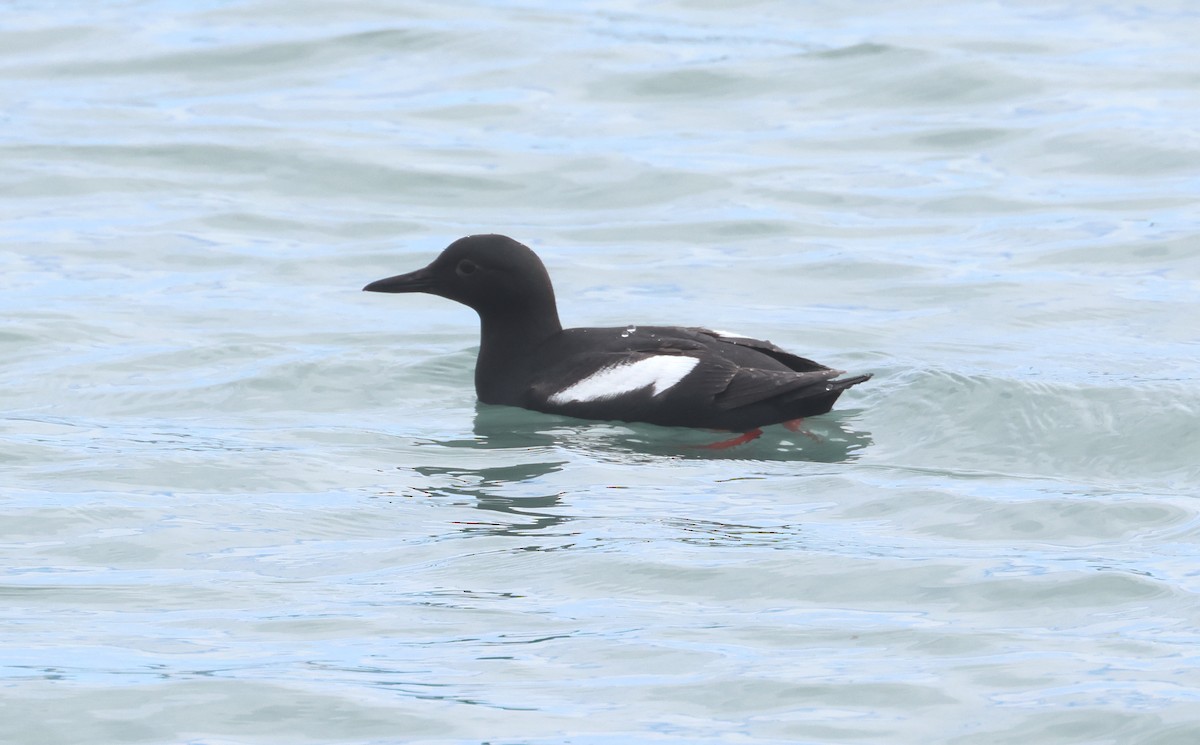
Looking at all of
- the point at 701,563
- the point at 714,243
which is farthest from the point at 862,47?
the point at 701,563

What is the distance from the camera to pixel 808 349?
942 cm

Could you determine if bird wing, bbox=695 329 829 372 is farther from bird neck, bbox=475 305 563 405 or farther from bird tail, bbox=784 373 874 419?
bird neck, bbox=475 305 563 405

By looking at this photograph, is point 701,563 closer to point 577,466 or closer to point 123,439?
point 577,466

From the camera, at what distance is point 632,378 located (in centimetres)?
788

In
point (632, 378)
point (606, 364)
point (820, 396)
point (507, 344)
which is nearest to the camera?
point (820, 396)

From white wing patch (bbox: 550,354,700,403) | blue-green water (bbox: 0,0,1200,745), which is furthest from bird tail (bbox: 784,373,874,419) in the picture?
white wing patch (bbox: 550,354,700,403)

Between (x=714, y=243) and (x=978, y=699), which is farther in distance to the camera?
(x=714, y=243)

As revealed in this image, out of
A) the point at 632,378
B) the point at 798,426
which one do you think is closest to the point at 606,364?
the point at 632,378

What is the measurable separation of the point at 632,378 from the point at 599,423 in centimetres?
23

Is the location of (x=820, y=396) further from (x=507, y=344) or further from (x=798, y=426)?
(x=507, y=344)

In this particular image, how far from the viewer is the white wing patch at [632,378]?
309 inches

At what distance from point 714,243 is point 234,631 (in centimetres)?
664

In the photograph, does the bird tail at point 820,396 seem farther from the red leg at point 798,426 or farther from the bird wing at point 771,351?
the bird wing at point 771,351

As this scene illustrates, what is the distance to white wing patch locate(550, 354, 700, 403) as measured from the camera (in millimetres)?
7848
